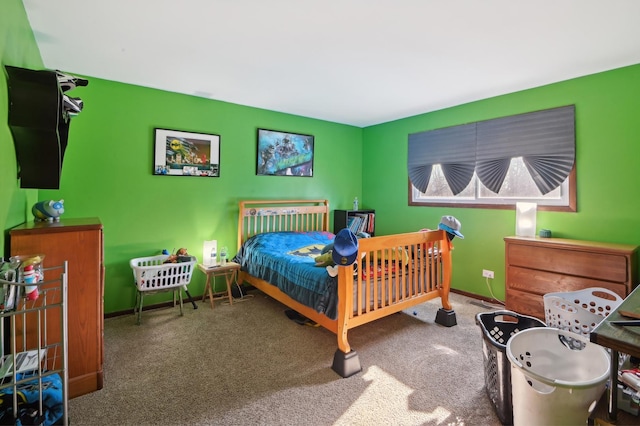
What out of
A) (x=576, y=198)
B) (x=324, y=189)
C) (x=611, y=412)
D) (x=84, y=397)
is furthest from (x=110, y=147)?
(x=576, y=198)

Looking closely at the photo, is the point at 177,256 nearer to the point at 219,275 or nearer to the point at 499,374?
the point at 219,275

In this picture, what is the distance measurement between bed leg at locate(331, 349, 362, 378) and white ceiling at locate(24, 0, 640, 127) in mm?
2243

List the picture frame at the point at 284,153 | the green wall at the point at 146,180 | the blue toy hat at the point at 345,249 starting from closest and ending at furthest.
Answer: the blue toy hat at the point at 345,249 < the green wall at the point at 146,180 < the picture frame at the point at 284,153

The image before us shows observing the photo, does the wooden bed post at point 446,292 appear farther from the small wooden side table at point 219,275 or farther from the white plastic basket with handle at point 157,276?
the white plastic basket with handle at point 157,276

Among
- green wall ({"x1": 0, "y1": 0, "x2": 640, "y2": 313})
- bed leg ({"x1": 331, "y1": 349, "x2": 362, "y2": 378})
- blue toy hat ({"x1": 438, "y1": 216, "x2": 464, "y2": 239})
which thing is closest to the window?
green wall ({"x1": 0, "y1": 0, "x2": 640, "y2": 313})

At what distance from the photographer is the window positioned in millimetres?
3045

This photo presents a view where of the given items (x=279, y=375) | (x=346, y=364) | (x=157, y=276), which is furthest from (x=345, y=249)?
(x=157, y=276)

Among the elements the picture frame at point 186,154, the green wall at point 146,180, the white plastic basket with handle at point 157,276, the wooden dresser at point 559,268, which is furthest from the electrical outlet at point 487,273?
the picture frame at point 186,154

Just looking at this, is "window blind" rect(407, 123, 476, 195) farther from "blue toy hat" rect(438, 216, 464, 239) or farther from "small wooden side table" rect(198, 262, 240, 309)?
"small wooden side table" rect(198, 262, 240, 309)

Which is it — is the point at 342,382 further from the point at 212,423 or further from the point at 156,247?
the point at 156,247

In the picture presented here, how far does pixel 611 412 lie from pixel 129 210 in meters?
3.70

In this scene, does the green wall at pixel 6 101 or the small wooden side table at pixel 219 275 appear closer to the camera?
the green wall at pixel 6 101

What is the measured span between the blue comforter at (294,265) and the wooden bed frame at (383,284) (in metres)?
0.11

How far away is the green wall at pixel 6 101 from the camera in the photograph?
Answer: 1555 mm
